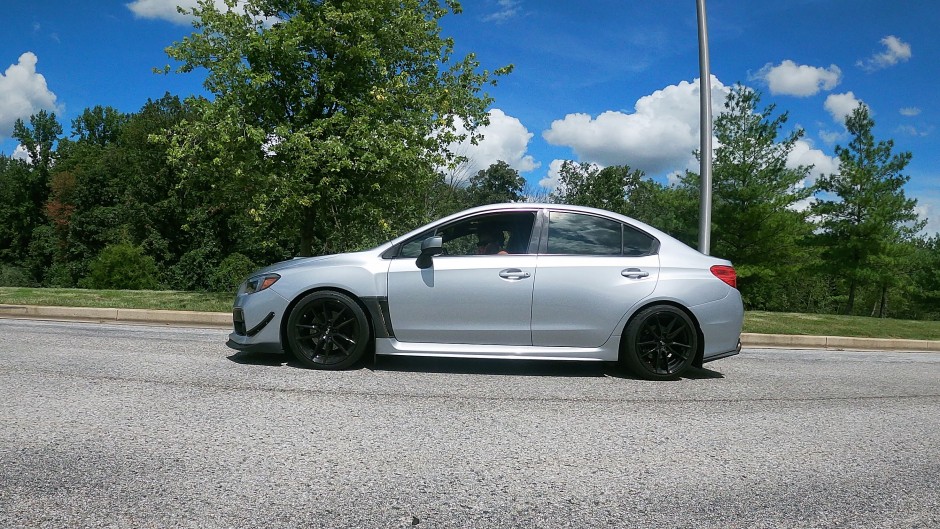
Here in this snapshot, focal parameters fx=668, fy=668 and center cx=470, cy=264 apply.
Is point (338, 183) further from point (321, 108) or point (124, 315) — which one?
point (124, 315)

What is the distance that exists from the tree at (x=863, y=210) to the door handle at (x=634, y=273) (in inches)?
1085

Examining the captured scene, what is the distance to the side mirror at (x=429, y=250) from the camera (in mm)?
5664

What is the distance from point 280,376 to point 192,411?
1238 millimetres

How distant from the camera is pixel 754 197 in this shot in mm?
29469

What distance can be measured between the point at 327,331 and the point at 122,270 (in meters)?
40.0

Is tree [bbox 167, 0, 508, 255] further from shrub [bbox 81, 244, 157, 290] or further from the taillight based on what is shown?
shrub [bbox 81, 244, 157, 290]

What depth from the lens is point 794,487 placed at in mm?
3215

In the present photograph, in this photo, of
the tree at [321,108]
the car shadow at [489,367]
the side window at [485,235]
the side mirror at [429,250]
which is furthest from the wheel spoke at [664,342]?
the tree at [321,108]

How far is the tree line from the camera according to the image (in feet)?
53.2

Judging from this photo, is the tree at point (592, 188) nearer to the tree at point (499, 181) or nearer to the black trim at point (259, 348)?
the tree at point (499, 181)

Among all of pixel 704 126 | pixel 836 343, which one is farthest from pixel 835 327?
pixel 704 126

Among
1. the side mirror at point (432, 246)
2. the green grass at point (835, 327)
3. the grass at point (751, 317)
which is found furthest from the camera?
the grass at point (751, 317)

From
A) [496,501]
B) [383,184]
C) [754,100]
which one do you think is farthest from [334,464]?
[754,100]

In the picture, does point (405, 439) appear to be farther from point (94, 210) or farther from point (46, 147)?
point (46, 147)
